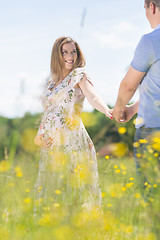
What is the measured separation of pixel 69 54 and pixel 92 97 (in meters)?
0.52

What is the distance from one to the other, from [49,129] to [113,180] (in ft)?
2.32

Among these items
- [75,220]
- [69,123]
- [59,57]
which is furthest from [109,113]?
[75,220]

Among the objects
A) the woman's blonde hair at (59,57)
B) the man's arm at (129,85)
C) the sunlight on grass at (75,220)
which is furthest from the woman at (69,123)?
the sunlight on grass at (75,220)

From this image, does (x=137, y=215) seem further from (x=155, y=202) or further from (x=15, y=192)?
(x=15, y=192)

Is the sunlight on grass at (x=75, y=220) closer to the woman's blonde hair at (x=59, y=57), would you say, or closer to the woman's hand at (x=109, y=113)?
the woman's hand at (x=109, y=113)

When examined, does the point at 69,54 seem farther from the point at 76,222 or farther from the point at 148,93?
the point at 76,222

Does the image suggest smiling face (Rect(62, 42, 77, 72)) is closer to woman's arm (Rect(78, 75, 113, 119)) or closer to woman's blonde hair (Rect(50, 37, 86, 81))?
woman's blonde hair (Rect(50, 37, 86, 81))

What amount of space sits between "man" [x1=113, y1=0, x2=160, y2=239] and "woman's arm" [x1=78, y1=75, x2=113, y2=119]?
56 cm

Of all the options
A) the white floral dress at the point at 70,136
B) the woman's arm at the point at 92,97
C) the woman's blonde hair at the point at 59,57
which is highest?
the woman's blonde hair at the point at 59,57

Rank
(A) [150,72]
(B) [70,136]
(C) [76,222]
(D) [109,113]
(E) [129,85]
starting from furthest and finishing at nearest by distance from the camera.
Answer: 1. (B) [70,136]
2. (D) [109,113]
3. (E) [129,85]
4. (A) [150,72]
5. (C) [76,222]

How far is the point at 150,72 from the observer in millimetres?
1934

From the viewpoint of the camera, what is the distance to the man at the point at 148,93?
1.88 m

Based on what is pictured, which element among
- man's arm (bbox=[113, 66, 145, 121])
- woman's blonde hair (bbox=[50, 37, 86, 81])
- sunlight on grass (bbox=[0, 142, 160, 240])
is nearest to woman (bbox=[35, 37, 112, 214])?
woman's blonde hair (bbox=[50, 37, 86, 81])

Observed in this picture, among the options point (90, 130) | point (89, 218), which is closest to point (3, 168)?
point (89, 218)
